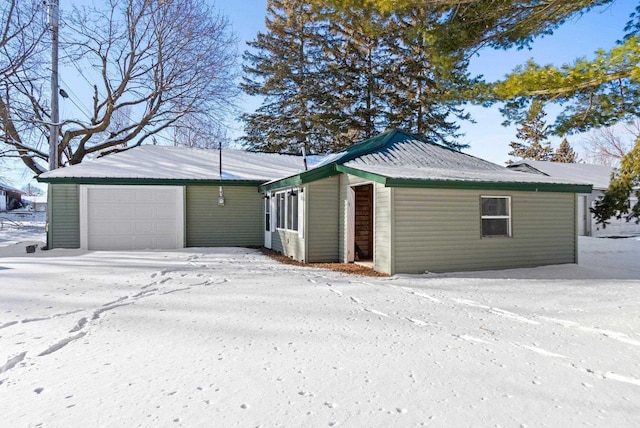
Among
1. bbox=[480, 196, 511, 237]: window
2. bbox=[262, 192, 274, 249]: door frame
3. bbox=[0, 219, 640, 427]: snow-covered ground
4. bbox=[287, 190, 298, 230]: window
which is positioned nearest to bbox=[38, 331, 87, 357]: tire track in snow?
bbox=[0, 219, 640, 427]: snow-covered ground

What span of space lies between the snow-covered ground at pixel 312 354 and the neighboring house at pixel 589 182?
13326 mm

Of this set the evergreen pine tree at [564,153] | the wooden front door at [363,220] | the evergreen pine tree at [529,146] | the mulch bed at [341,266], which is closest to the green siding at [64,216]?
the mulch bed at [341,266]

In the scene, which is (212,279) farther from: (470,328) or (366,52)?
(366,52)

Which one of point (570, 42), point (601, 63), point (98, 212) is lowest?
point (98, 212)

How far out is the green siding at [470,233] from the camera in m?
7.60

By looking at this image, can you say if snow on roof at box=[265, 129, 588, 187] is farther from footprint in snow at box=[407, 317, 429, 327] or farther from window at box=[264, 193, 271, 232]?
footprint in snow at box=[407, 317, 429, 327]

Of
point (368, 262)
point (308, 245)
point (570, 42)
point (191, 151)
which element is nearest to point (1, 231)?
point (191, 151)

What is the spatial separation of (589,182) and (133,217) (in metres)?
19.1

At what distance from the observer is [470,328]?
163 inches

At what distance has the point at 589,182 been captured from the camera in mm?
17891

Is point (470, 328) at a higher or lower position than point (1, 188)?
lower

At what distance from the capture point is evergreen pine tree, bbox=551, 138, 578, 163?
35906 millimetres

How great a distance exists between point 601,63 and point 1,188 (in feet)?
163

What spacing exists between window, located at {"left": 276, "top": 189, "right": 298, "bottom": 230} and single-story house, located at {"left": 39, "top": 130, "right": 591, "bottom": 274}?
0.03 metres
